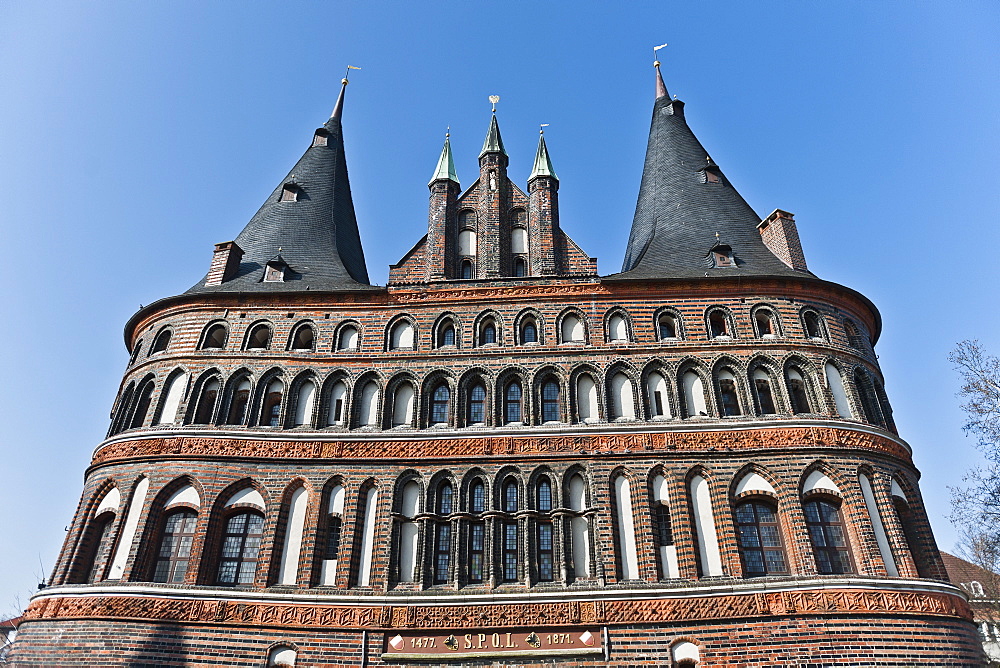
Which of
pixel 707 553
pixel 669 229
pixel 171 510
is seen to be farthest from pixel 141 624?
pixel 669 229

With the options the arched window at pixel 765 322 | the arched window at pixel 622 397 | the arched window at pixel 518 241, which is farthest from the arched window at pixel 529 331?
the arched window at pixel 765 322

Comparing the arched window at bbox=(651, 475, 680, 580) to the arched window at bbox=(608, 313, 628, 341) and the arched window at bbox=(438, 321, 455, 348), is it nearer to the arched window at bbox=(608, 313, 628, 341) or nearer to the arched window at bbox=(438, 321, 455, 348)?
the arched window at bbox=(608, 313, 628, 341)

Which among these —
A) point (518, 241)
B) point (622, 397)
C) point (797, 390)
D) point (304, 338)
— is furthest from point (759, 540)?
point (304, 338)

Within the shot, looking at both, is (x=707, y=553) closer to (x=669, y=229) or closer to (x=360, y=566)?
(x=360, y=566)

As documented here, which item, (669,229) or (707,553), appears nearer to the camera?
(707,553)

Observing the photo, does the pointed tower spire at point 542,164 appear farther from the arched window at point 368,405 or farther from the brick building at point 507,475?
the arched window at point 368,405

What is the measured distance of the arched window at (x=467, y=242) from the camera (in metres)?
18.6

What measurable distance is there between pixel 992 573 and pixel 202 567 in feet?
70.2

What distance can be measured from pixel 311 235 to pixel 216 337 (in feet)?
15.8

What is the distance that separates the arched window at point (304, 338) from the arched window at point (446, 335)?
3.33 m

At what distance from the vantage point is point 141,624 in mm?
13203

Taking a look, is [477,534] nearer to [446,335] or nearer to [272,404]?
[446,335]

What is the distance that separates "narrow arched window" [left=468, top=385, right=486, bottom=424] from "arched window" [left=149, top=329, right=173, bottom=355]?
8.42 m

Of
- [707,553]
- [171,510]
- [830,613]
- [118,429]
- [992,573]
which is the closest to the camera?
[830,613]
